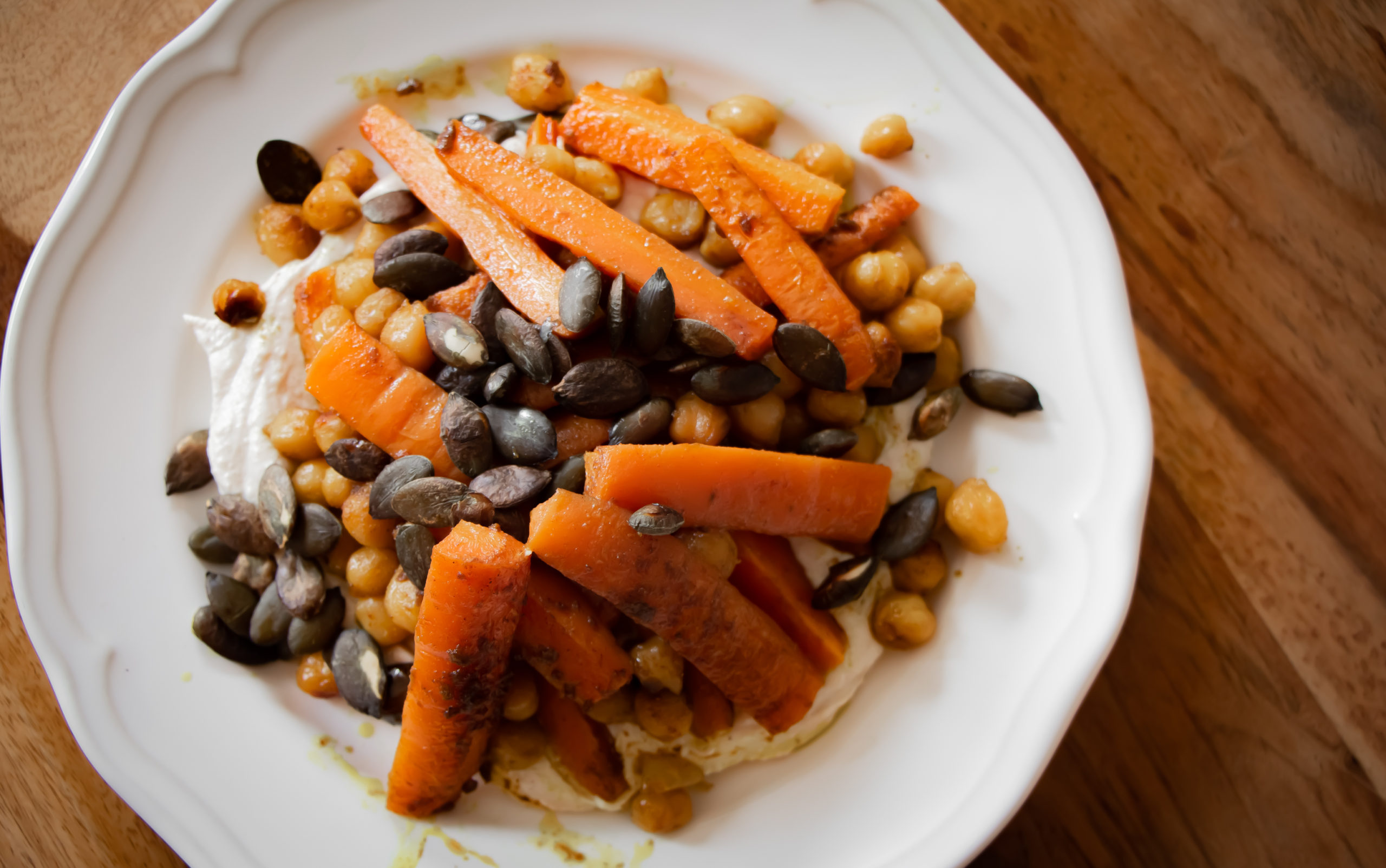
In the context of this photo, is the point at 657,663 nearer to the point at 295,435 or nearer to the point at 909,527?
the point at 909,527

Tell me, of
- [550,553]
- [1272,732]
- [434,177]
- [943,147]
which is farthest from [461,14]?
[1272,732]

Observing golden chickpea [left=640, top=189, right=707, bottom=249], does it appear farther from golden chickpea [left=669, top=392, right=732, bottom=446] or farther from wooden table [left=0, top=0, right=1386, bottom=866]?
wooden table [left=0, top=0, right=1386, bottom=866]

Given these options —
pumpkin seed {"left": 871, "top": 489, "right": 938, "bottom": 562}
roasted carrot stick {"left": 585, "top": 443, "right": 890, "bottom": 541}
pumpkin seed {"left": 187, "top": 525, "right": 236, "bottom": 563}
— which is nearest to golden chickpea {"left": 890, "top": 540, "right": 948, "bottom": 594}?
→ pumpkin seed {"left": 871, "top": 489, "right": 938, "bottom": 562}

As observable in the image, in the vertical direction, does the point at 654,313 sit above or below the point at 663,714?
above

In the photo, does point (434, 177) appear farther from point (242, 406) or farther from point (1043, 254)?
point (1043, 254)

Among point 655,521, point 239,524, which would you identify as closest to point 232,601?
point 239,524
